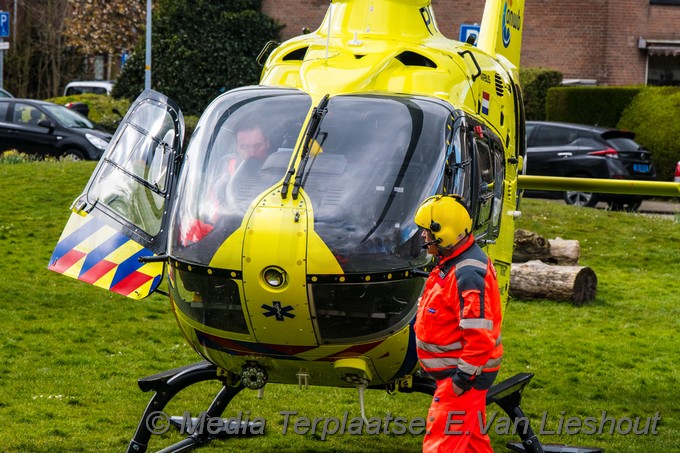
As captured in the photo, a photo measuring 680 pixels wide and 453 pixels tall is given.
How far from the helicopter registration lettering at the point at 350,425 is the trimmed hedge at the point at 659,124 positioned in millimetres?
19147

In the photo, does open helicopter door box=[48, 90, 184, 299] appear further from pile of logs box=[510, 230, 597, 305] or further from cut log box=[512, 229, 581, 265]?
cut log box=[512, 229, 581, 265]

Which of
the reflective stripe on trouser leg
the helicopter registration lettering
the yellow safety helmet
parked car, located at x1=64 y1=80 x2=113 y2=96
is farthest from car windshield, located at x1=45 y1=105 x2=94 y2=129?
the reflective stripe on trouser leg

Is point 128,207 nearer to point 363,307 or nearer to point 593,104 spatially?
point 363,307

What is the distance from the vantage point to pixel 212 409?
329 inches

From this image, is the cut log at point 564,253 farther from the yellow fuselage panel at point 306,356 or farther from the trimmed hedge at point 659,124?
the trimmed hedge at point 659,124

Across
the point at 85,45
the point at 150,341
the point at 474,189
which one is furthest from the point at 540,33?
the point at 474,189

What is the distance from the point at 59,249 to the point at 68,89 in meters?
33.5

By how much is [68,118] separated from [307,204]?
17.8 metres

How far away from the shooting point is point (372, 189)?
6.61 metres

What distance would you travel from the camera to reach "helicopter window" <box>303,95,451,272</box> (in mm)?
6367

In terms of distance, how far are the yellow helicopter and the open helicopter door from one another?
0.4 inches

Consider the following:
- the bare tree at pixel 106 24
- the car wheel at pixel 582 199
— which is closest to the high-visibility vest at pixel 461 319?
the car wheel at pixel 582 199

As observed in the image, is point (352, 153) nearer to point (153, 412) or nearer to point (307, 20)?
point (153, 412)

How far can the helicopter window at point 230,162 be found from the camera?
6.55 metres
